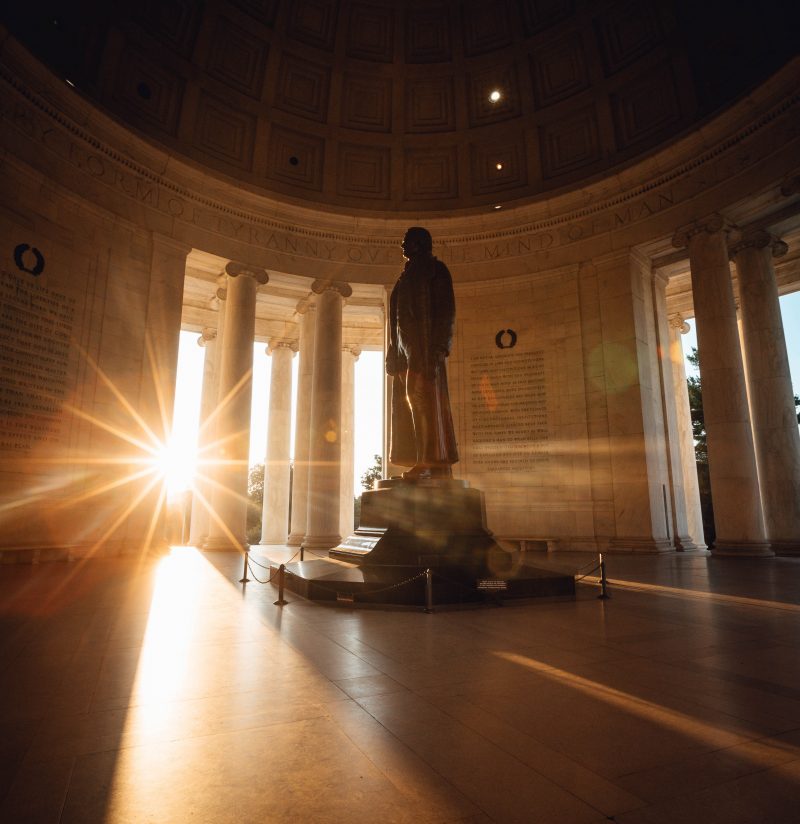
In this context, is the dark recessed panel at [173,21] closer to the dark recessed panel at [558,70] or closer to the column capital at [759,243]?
the dark recessed panel at [558,70]

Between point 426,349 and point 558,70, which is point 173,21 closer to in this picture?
point 558,70

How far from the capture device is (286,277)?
77.4 feet

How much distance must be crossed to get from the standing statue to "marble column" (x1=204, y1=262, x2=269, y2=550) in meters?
11.7

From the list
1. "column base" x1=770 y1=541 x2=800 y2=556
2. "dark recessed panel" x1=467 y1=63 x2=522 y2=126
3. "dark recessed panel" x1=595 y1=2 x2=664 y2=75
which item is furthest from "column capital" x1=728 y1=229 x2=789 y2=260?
"dark recessed panel" x1=467 y1=63 x2=522 y2=126

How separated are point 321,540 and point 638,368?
544 inches

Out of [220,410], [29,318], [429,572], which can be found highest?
[29,318]

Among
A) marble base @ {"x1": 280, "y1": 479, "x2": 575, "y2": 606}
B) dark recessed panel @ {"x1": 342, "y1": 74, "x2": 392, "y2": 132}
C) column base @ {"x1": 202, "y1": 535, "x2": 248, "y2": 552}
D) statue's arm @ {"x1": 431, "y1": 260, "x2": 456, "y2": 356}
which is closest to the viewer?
marble base @ {"x1": 280, "y1": 479, "x2": 575, "y2": 606}

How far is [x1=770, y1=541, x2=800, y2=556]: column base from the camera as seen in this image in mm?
17011

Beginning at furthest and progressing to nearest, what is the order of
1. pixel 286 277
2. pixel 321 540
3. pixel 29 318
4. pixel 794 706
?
pixel 286 277, pixel 321 540, pixel 29 318, pixel 794 706

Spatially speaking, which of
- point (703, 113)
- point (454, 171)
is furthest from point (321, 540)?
point (703, 113)

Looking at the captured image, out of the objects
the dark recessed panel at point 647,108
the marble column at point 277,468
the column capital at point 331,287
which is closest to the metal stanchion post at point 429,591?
the column capital at point 331,287

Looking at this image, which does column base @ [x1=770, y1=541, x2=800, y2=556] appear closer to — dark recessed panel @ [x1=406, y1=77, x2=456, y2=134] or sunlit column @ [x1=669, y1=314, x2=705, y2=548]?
sunlit column @ [x1=669, y1=314, x2=705, y2=548]

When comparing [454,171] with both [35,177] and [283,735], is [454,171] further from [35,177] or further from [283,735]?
[283,735]

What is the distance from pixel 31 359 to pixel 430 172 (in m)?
18.6
